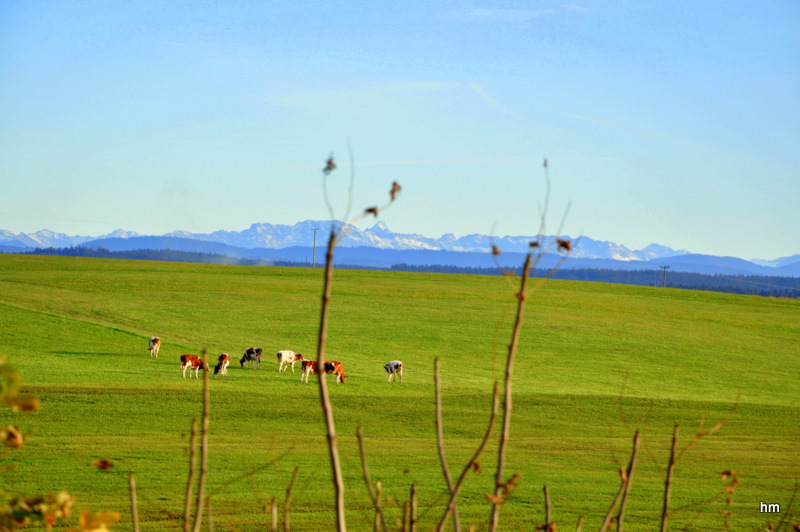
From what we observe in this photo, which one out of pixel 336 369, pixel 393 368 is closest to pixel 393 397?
pixel 336 369

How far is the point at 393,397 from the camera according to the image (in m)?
22.4

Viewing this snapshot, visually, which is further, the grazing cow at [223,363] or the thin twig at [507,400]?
the grazing cow at [223,363]

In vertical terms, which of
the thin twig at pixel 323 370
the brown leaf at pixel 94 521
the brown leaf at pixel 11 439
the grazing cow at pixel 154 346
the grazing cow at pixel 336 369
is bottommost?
the grazing cow at pixel 154 346

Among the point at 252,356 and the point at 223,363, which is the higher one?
the point at 223,363

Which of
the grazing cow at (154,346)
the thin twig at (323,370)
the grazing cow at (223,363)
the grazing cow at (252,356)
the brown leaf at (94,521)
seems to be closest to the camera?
the thin twig at (323,370)

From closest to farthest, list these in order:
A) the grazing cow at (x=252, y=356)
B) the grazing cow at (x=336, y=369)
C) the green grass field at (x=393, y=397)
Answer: the green grass field at (x=393, y=397), the grazing cow at (x=336, y=369), the grazing cow at (x=252, y=356)

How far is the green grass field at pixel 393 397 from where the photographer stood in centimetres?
1183

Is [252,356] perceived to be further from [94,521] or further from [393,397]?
[94,521]

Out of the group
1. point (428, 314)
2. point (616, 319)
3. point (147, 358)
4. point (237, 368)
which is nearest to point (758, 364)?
point (616, 319)

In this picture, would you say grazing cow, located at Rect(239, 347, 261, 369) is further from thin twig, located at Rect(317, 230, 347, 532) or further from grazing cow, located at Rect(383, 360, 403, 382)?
thin twig, located at Rect(317, 230, 347, 532)

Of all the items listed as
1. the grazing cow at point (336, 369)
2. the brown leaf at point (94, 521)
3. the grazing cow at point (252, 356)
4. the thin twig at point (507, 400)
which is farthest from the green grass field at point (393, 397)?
the grazing cow at point (252, 356)

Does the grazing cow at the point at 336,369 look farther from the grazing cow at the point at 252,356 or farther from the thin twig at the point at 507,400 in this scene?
the thin twig at the point at 507,400

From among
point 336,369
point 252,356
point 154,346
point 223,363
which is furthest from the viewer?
point 154,346

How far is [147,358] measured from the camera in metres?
29.2
